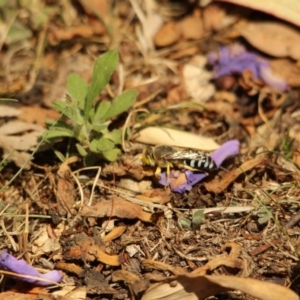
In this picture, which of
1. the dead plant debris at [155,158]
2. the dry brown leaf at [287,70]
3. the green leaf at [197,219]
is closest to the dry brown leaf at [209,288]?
the dead plant debris at [155,158]

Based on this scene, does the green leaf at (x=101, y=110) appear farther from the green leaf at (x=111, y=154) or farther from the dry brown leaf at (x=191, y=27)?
the dry brown leaf at (x=191, y=27)

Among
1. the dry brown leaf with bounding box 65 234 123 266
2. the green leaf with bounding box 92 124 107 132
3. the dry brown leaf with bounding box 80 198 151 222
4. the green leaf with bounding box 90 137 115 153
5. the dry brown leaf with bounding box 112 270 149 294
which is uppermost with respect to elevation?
the green leaf with bounding box 92 124 107 132

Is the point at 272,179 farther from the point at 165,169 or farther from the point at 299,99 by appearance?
the point at 299,99

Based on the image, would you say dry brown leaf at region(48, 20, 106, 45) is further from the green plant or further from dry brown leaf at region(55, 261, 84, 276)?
dry brown leaf at region(55, 261, 84, 276)

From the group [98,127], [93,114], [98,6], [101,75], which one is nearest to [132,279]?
[98,127]

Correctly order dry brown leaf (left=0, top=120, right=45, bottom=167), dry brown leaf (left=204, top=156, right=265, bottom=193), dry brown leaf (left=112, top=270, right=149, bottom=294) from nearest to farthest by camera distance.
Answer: dry brown leaf (left=112, top=270, right=149, bottom=294), dry brown leaf (left=204, top=156, right=265, bottom=193), dry brown leaf (left=0, top=120, right=45, bottom=167)

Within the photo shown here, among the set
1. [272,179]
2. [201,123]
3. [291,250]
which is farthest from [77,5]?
[291,250]

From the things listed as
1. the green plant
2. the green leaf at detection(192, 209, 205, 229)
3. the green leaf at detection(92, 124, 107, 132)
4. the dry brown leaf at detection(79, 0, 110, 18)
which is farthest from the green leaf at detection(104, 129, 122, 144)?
the dry brown leaf at detection(79, 0, 110, 18)
